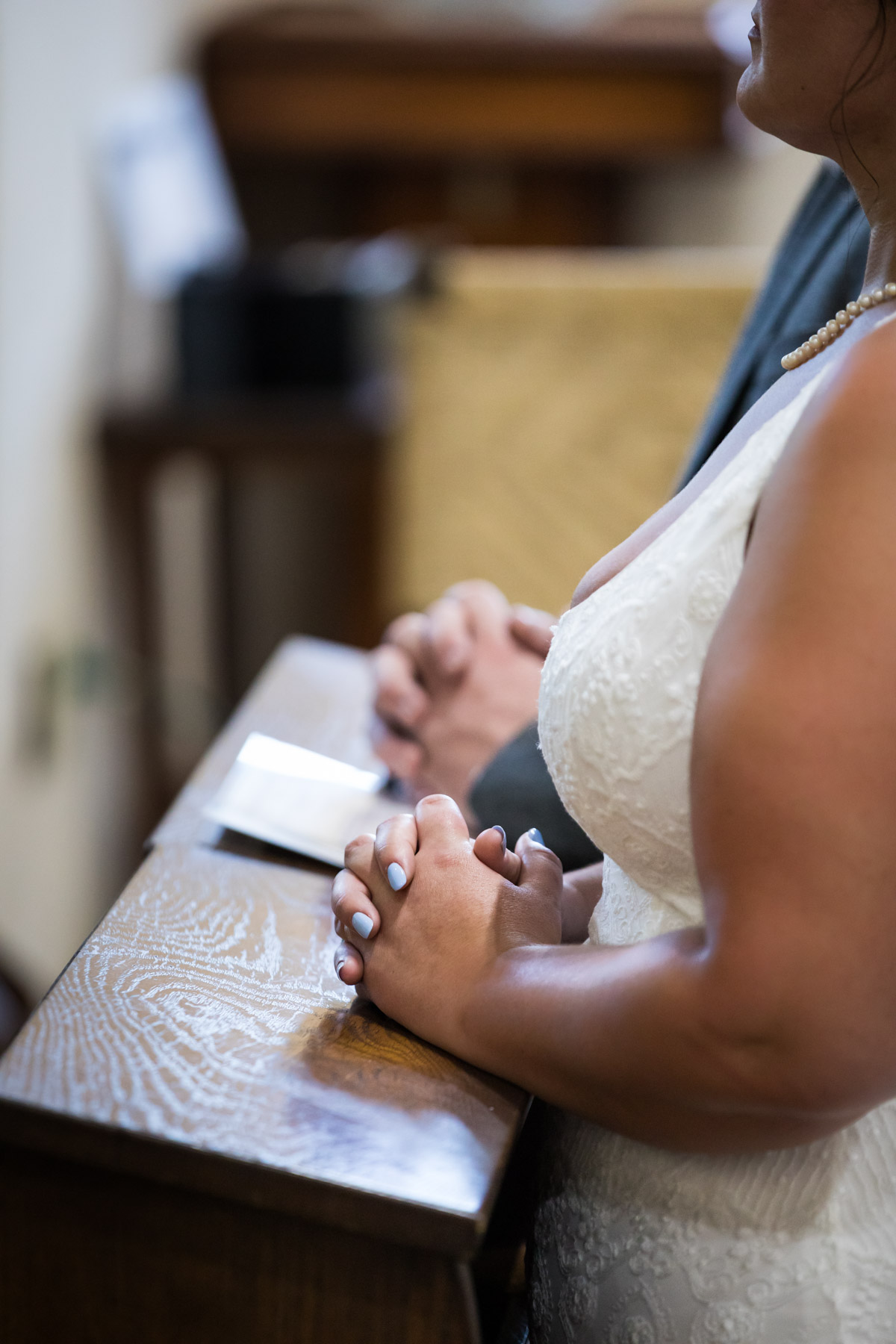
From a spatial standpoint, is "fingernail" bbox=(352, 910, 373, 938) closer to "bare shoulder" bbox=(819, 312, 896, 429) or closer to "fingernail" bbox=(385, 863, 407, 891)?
"fingernail" bbox=(385, 863, 407, 891)

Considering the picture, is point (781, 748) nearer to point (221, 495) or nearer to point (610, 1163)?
point (610, 1163)

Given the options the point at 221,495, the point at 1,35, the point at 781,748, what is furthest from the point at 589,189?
the point at 781,748

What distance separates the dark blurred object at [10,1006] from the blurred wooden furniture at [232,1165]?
86cm

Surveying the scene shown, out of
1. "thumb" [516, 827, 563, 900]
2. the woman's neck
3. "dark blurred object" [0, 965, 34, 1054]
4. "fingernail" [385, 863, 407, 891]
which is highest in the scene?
the woman's neck

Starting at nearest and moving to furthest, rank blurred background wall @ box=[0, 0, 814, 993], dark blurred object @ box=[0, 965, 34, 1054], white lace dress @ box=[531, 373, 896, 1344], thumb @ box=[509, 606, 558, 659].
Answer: white lace dress @ box=[531, 373, 896, 1344], thumb @ box=[509, 606, 558, 659], dark blurred object @ box=[0, 965, 34, 1054], blurred background wall @ box=[0, 0, 814, 993]

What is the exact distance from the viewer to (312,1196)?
0.56m

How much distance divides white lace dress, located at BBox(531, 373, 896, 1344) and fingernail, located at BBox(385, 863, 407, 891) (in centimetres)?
10

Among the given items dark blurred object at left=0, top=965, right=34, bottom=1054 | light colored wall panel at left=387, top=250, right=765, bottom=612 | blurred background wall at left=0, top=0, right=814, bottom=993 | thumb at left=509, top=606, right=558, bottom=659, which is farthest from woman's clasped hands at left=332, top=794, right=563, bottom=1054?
light colored wall panel at left=387, top=250, right=765, bottom=612

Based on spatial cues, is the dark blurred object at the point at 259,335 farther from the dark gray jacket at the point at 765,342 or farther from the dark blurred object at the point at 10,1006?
the dark gray jacket at the point at 765,342

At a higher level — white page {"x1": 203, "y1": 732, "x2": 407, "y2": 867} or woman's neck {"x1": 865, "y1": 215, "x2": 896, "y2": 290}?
woman's neck {"x1": 865, "y1": 215, "x2": 896, "y2": 290}

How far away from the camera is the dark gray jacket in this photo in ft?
2.92

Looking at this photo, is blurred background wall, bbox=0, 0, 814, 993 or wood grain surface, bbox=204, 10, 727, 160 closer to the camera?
blurred background wall, bbox=0, 0, 814, 993

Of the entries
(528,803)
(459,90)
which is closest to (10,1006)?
(528,803)

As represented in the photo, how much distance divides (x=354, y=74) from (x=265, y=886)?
2227 millimetres
